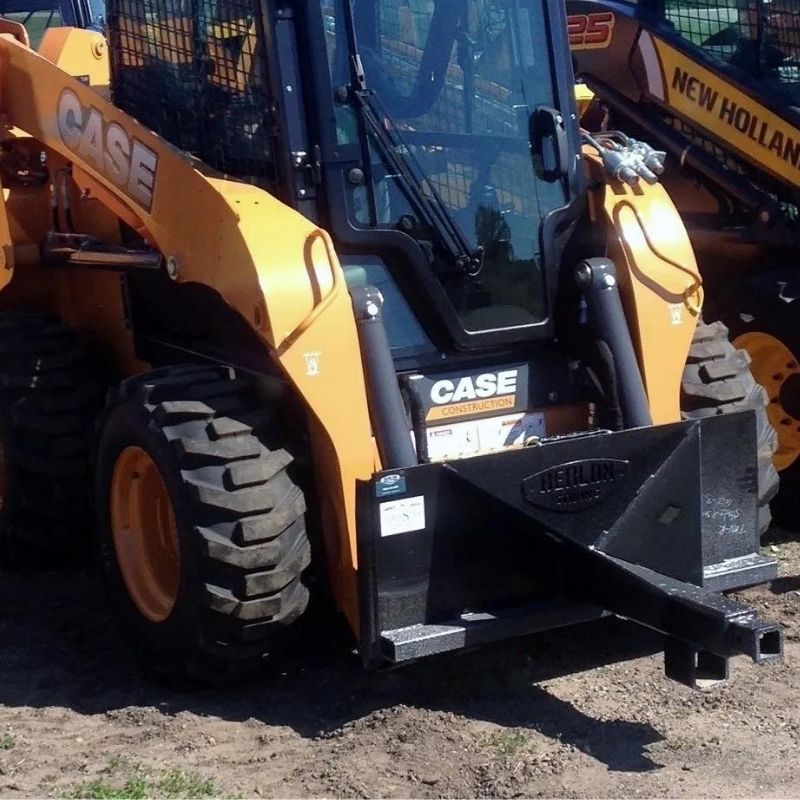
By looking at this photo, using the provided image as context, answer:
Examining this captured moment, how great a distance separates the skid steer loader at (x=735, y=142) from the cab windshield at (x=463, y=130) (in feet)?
5.56

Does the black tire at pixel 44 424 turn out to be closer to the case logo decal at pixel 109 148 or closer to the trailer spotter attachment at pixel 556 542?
the case logo decal at pixel 109 148

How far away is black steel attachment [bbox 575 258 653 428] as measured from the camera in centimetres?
471

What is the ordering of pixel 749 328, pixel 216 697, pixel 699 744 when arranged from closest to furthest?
1. pixel 699 744
2. pixel 216 697
3. pixel 749 328

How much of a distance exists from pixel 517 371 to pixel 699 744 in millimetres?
1395

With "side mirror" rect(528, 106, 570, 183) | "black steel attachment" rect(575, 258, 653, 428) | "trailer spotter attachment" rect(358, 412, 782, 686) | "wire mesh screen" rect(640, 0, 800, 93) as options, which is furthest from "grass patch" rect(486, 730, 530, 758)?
"wire mesh screen" rect(640, 0, 800, 93)

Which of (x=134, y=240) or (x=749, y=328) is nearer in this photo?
(x=134, y=240)

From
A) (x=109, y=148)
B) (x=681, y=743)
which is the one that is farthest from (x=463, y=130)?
(x=681, y=743)

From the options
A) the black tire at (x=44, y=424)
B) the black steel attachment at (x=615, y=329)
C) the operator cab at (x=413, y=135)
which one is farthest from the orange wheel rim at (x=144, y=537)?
the black steel attachment at (x=615, y=329)

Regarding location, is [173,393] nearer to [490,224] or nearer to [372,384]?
[372,384]

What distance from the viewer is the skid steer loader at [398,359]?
429 cm

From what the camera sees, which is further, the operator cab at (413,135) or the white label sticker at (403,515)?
the operator cab at (413,135)

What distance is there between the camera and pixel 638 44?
6.77 meters

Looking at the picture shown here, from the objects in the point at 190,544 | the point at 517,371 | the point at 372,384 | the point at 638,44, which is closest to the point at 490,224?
the point at 517,371

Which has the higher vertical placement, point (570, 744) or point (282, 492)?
point (282, 492)
